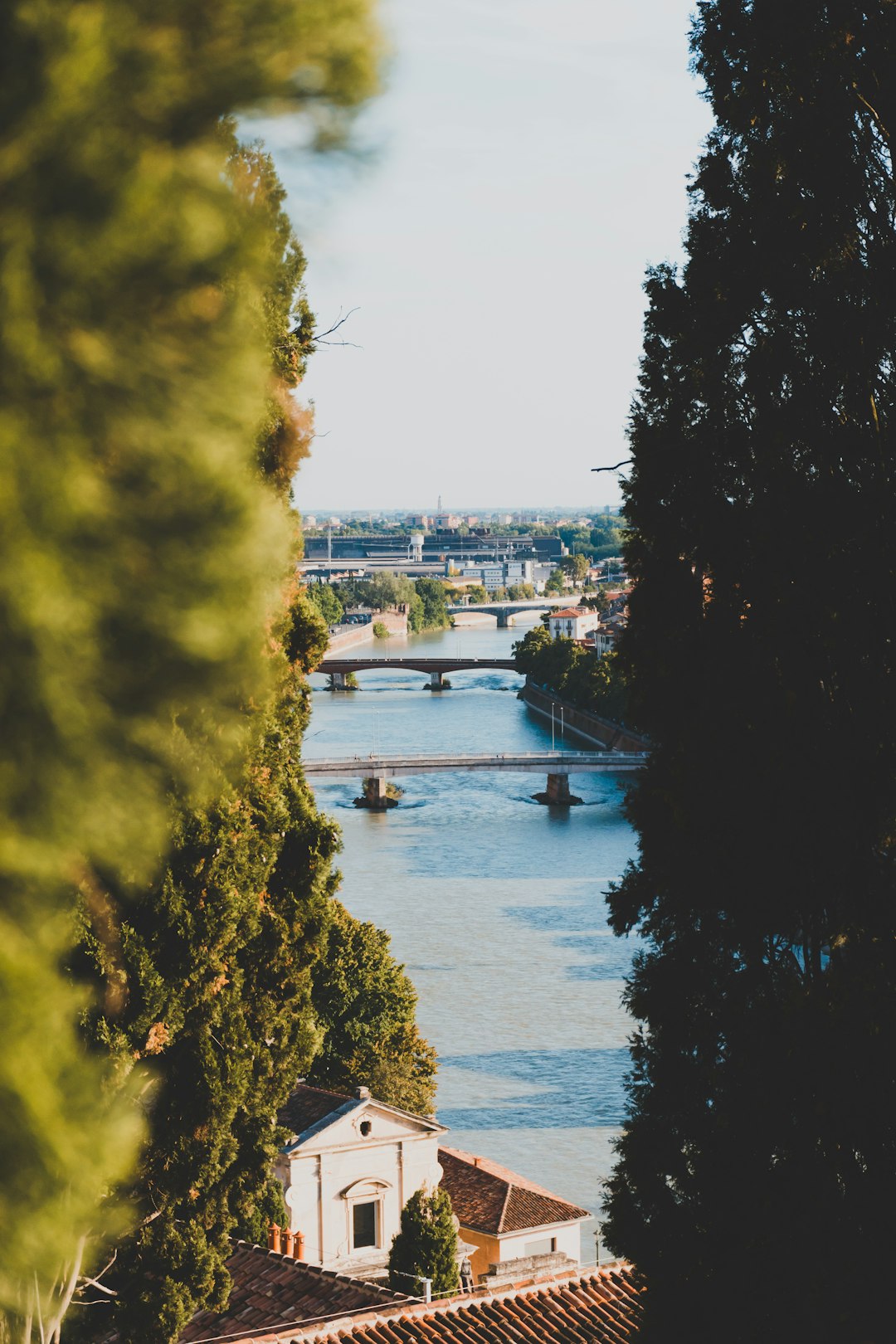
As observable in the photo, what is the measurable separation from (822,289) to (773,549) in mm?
666

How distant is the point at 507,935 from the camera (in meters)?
19.0

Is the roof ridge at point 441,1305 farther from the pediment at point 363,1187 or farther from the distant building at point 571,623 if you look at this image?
the distant building at point 571,623

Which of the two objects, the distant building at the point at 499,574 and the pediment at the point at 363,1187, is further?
the distant building at the point at 499,574

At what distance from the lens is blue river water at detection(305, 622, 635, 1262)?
13648 mm

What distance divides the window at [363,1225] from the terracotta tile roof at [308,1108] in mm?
685

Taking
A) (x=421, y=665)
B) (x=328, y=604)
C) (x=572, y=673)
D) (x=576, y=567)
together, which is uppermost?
(x=576, y=567)

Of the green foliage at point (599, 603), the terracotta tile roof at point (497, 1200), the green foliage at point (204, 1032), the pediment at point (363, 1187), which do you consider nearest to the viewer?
the green foliage at point (204, 1032)

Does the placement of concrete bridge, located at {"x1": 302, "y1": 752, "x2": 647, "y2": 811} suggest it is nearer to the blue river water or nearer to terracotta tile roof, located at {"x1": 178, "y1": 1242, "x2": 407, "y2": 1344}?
the blue river water

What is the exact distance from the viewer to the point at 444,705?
42719 millimetres

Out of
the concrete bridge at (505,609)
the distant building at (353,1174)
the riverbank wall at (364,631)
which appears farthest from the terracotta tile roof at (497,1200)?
the concrete bridge at (505,609)

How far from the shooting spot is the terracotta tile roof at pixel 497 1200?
36.8 ft

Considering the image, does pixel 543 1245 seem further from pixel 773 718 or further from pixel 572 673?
pixel 572 673

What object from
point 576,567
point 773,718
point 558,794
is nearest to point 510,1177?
point 773,718

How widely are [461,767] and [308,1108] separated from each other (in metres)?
18.6
